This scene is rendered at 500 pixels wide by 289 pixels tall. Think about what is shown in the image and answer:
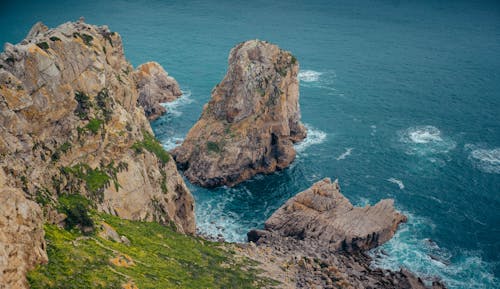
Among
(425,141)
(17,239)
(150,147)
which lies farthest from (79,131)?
(425,141)

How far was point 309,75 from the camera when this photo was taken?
177m

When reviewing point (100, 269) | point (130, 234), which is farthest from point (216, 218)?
point (100, 269)

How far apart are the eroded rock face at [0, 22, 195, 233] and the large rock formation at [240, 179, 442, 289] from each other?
18071 millimetres

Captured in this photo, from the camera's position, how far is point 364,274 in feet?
280

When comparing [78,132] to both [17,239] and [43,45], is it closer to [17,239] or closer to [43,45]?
[43,45]

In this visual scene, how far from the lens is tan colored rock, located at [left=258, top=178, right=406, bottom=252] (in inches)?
3705

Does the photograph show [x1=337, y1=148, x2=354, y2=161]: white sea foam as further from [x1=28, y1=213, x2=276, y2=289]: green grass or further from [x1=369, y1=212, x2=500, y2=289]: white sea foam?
[x1=28, y1=213, x2=276, y2=289]: green grass

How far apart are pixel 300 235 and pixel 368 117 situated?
2399 inches

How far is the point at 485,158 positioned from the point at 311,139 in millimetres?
42347

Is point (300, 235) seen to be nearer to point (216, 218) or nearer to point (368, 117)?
point (216, 218)

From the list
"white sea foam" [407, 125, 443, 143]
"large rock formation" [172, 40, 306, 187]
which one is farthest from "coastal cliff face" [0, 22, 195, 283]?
"white sea foam" [407, 125, 443, 143]

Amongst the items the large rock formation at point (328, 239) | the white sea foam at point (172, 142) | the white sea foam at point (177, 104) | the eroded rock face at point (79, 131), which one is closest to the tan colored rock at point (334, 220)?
the large rock formation at point (328, 239)

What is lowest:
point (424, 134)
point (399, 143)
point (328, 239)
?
point (328, 239)

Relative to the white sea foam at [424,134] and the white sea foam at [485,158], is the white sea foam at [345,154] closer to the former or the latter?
the white sea foam at [424,134]
